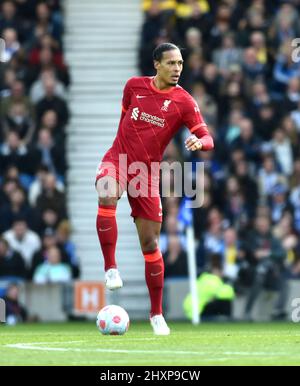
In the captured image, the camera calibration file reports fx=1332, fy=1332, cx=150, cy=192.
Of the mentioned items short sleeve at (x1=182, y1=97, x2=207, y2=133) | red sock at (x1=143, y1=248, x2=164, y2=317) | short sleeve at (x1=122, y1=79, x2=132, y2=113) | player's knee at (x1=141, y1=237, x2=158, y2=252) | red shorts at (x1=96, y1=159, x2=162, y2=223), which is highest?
short sleeve at (x1=122, y1=79, x2=132, y2=113)

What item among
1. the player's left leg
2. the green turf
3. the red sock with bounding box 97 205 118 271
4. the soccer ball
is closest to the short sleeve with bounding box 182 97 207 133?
the player's left leg

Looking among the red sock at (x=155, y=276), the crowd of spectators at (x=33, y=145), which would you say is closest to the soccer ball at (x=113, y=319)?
the red sock at (x=155, y=276)

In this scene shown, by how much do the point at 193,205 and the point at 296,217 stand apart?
1727 millimetres

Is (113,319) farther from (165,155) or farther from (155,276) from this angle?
(165,155)

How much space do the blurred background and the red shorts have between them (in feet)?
18.7

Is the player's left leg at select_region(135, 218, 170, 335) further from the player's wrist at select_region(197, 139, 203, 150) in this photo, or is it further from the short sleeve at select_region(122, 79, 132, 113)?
the short sleeve at select_region(122, 79, 132, 113)

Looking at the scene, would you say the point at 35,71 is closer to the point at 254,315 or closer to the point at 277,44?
the point at 277,44

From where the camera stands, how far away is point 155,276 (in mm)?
12367

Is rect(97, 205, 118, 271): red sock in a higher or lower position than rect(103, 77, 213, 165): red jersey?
lower

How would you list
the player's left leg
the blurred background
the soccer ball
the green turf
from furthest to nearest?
the blurred background
the player's left leg
the soccer ball
the green turf

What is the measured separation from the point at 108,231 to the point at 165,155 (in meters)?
8.11

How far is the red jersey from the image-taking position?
483 inches

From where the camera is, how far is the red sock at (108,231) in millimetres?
12062

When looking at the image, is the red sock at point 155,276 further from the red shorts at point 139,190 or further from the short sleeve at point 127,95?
the short sleeve at point 127,95
